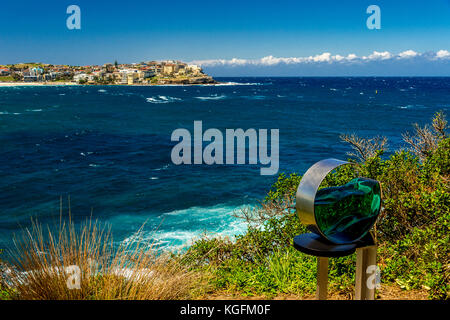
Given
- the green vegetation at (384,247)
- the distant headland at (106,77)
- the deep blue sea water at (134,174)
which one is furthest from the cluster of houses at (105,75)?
the green vegetation at (384,247)

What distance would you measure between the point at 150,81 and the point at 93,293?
16401cm

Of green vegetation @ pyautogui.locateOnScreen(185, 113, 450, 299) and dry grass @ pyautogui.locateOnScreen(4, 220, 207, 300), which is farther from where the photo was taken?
green vegetation @ pyautogui.locateOnScreen(185, 113, 450, 299)

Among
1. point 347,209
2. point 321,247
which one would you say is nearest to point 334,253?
point 321,247

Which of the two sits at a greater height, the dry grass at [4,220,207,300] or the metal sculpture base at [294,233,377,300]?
the metal sculpture base at [294,233,377,300]

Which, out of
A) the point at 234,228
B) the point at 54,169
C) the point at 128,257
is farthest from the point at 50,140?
the point at 128,257

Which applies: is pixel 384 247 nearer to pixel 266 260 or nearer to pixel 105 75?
pixel 266 260

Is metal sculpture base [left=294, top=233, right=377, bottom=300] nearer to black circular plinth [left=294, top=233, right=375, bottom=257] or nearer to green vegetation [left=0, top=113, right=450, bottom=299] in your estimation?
black circular plinth [left=294, top=233, right=375, bottom=257]

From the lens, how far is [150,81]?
160500 millimetres

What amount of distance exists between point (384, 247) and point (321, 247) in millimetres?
3721

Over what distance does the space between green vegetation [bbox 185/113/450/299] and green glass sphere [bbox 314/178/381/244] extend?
3.95ft

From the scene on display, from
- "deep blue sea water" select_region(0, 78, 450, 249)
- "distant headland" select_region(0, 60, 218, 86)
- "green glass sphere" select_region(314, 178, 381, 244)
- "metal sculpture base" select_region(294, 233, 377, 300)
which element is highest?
"distant headland" select_region(0, 60, 218, 86)

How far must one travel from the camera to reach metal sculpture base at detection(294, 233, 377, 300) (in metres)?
2.43

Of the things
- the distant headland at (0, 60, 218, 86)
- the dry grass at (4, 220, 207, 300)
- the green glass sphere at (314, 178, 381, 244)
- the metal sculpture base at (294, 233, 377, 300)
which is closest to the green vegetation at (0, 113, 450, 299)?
the dry grass at (4, 220, 207, 300)

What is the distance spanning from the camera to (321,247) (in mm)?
2438
